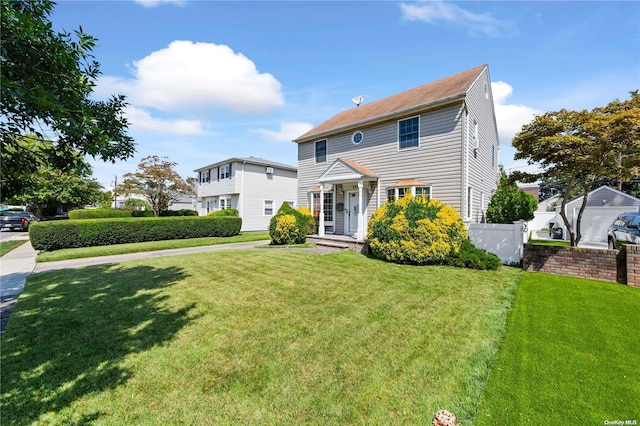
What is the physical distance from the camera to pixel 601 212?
16.8m

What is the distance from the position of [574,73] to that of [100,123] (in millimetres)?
13657

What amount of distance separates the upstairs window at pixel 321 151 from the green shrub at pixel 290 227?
11.8ft

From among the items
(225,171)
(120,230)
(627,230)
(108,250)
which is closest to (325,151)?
(108,250)

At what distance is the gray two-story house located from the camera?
33.9 feet

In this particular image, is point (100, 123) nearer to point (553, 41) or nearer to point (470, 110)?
point (470, 110)

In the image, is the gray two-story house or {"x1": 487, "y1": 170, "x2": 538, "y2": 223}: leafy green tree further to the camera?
{"x1": 487, "y1": 170, "x2": 538, "y2": 223}: leafy green tree

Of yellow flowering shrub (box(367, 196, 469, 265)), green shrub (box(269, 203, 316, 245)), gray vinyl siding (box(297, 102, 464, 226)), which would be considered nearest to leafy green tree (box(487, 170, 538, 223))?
gray vinyl siding (box(297, 102, 464, 226))

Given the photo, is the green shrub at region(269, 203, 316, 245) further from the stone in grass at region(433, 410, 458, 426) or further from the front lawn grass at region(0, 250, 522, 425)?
the stone in grass at region(433, 410, 458, 426)

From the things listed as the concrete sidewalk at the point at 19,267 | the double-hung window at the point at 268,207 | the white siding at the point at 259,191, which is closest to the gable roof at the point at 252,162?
the white siding at the point at 259,191

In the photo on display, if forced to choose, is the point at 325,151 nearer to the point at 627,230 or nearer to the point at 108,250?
the point at 108,250

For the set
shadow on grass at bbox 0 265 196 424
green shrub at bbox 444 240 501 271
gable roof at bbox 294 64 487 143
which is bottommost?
shadow on grass at bbox 0 265 196 424

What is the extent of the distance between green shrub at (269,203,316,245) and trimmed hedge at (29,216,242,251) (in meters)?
5.88

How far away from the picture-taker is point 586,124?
7066 mm

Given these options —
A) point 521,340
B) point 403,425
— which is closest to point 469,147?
point 521,340
